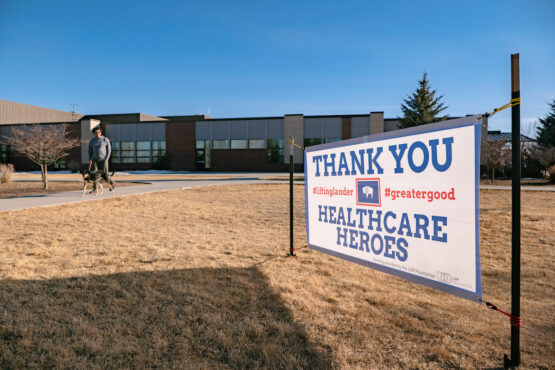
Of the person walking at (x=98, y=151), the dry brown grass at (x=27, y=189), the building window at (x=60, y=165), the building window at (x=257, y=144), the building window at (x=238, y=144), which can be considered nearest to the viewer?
the person walking at (x=98, y=151)

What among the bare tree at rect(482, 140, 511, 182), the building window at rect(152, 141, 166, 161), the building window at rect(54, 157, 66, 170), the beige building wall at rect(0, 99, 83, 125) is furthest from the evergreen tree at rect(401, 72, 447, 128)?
the beige building wall at rect(0, 99, 83, 125)

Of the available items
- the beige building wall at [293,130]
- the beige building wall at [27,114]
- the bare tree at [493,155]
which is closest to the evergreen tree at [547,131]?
the bare tree at [493,155]

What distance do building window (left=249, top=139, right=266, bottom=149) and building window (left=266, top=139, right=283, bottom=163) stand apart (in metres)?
0.81

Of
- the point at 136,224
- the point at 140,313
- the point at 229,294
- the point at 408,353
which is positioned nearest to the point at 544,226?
the point at 408,353

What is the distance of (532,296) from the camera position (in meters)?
3.98

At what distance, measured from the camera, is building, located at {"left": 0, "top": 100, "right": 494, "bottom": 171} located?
43.0 metres

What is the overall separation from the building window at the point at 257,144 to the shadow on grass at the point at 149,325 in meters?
→ 41.0

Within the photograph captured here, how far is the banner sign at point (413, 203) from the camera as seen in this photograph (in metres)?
2.74

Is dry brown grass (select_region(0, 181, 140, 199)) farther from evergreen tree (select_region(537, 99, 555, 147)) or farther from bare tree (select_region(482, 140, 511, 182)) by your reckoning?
evergreen tree (select_region(537, 99, 555, 147))

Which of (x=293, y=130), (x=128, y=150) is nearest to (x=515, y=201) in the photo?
(x=293, y=130)

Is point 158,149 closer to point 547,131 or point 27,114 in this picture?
point 27,114

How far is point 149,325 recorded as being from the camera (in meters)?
3.06

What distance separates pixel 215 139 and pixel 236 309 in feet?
144

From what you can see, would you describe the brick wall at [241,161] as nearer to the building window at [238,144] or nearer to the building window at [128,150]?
the building window at [238,144]
